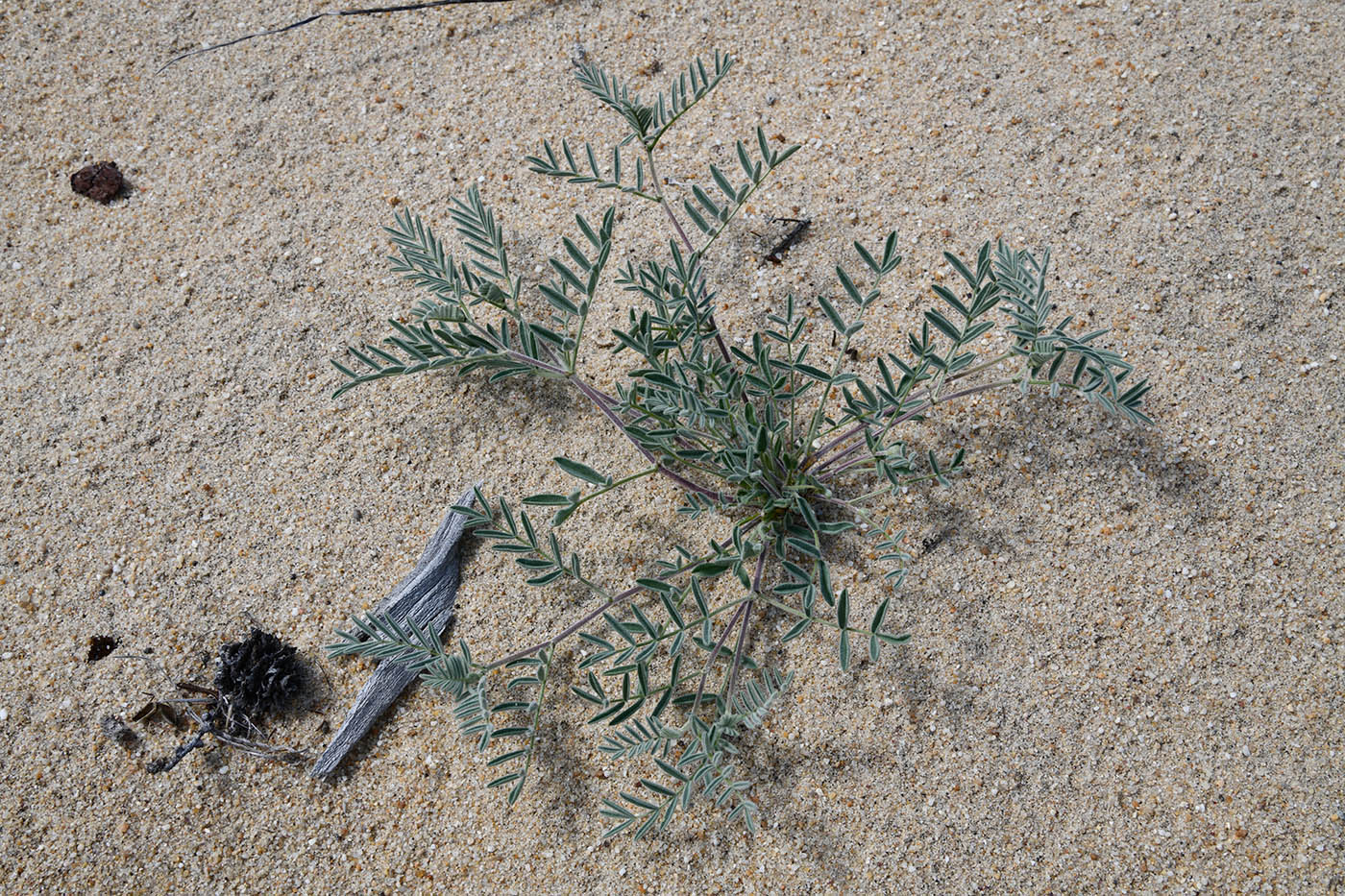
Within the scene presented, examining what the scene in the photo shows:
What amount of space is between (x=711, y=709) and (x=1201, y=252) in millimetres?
1349

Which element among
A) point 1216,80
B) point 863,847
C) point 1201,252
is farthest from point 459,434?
point 1216,80

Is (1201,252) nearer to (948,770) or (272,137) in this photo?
(948,770)

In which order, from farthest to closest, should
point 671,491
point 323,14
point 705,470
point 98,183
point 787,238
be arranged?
point 323,14, point 98,183, point 787,238, point 671,491, point 705,470

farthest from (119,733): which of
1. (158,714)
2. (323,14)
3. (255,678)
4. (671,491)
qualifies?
(323,14)

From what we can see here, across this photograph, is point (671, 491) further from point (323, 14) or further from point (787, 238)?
point (323, 14)

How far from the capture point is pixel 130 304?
201 centimetres

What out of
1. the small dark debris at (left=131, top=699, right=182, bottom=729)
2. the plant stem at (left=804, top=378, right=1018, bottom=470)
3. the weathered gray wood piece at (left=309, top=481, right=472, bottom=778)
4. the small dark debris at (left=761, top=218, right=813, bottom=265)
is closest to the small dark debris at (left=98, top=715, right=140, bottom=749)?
the small dark debris at (left=131, top=699, right=182, bottom=729)

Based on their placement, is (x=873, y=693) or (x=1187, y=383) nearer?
(x=873, y=693)

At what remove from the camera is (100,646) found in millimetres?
1739

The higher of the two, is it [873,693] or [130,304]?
[130,304]

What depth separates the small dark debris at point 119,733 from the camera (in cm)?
168

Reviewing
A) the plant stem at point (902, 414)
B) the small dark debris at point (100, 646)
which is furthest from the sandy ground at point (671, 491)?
the plant stem at point (902, 414)

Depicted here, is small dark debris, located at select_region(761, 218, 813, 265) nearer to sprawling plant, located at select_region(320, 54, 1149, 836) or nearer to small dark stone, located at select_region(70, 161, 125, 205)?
sprawling plant, located at select_region(320, 54, 1149, 836)

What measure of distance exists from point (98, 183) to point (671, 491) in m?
1.55
